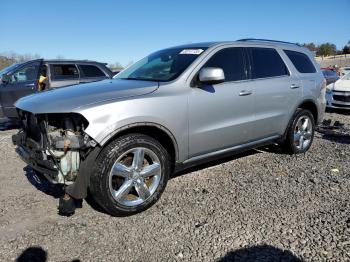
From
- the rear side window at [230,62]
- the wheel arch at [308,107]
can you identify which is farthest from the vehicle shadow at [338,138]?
the rear side window at [230,62]

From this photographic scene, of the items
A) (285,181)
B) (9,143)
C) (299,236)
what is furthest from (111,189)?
(9,143)

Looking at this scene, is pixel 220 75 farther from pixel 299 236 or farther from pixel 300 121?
pixel 300 121

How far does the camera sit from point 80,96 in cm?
363

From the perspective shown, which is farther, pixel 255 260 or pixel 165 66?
pixel 165 66

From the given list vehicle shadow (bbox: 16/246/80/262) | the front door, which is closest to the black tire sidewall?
the front door

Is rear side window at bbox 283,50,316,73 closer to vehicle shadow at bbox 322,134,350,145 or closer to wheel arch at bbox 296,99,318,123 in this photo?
wheel arch at bbox 296,99,318,123

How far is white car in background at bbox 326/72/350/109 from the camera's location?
36.2ft

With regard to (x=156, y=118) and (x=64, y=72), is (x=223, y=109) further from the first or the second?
(x=64, y=72)

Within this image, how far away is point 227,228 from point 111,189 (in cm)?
121

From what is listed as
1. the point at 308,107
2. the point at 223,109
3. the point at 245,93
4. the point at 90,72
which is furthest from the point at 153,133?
the point at 90,72

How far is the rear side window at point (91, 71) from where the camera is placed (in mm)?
9281

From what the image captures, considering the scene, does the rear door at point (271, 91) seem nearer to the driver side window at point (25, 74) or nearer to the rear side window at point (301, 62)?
the rear side window at point (301, 62)

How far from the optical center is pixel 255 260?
9.60ft

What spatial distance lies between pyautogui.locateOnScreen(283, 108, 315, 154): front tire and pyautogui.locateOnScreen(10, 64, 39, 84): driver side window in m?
6.54
